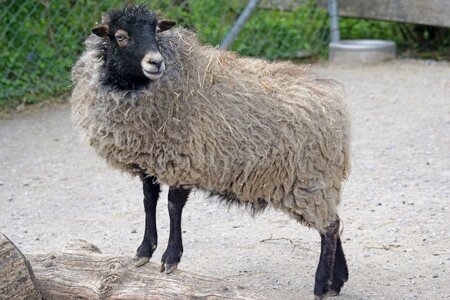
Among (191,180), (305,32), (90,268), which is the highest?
(191,180)

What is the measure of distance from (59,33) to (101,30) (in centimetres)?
496

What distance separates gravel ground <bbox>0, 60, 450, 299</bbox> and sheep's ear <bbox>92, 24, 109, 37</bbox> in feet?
5.26

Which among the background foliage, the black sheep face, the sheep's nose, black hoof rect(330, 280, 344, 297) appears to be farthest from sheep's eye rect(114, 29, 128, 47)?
the background foliage

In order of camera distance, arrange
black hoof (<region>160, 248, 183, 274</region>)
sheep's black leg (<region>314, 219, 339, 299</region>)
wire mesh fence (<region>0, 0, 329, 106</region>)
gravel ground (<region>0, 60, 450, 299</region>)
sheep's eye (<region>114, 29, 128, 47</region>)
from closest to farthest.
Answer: sheep's eye (<region>114, 29, 128, 47</region>) → black hoof (<region>160, 248, 183, 274</region>) → sheep's black leg (<region>314, 219, 339, 299</region>) → gravel ground (<region>0, 60, 450, 299</region>) → wire mesh fence (<region>0, 0, 329, 106</region>)

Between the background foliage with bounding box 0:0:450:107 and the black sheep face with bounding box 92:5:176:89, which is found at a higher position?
the black sheep face with bounding box 92:5:176:89

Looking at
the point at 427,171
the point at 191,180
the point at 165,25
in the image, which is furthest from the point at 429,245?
the point at 165,25

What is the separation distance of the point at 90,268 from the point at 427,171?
133 inches

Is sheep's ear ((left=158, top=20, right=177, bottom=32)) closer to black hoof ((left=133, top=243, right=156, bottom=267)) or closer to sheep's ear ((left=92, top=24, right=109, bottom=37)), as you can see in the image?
sheep's ear ((left=92, top=24, right=109, bottom=37))

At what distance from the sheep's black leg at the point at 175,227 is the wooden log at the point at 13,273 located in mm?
674

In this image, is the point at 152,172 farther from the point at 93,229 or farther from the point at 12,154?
the point at 12,154

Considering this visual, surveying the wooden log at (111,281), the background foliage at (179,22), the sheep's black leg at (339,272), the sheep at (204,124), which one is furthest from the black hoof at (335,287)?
the background foliage at (179,22)

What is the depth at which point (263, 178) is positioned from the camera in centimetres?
460

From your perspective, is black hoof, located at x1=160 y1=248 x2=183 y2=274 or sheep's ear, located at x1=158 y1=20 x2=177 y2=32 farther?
black hoof, located at x1=160 y1=248 x2=183 y2=274

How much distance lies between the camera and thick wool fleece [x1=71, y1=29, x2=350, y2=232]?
4.39m
